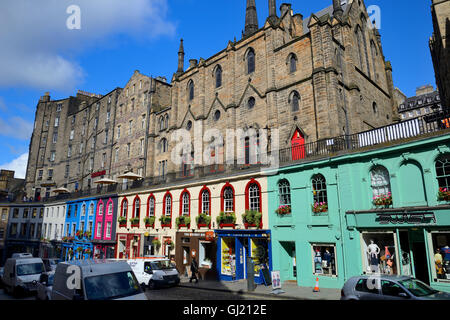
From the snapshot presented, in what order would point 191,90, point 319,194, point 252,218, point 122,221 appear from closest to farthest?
point 319,194 → point 252,218 → point 122,221 → point 191,90

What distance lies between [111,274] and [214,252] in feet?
43.8

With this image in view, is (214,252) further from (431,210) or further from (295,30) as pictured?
(295,30)

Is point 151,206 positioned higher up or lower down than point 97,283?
higher up

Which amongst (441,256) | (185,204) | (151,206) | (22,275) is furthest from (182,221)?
(441,256)

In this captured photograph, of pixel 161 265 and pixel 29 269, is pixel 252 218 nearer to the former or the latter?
pixel 161 265

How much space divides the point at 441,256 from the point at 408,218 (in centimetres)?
195

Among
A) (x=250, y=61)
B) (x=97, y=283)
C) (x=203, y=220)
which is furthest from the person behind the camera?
(x=250, y=61)

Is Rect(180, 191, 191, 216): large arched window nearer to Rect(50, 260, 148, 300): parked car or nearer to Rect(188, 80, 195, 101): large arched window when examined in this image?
Rect(188, 80, 195, 101): large arched window

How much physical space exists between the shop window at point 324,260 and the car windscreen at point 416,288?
6443 mm

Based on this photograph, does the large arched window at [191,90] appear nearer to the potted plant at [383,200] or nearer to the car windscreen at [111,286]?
the potted plant at [383,200]

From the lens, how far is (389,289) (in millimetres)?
9539

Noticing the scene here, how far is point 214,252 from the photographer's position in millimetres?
21922

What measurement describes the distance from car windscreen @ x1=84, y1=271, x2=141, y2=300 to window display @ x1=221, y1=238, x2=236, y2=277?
12.1m

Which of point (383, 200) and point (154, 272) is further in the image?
point (154, 272)
